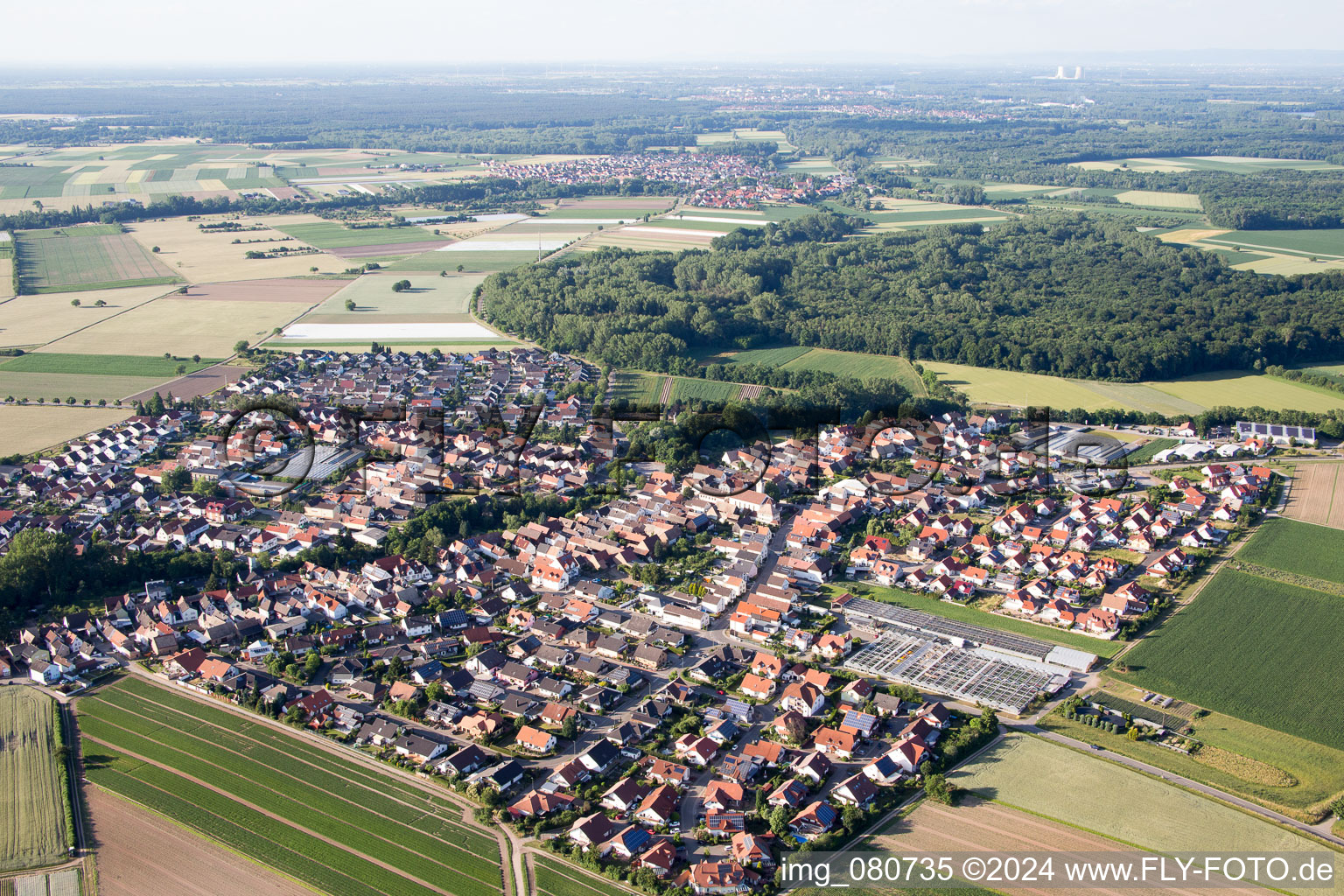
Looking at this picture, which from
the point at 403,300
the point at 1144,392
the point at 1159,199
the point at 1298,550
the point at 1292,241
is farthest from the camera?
the point at 1159,199

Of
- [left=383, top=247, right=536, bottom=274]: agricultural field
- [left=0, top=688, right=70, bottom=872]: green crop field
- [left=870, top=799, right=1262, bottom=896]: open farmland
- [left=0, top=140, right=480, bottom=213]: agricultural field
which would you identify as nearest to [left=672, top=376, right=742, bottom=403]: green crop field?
[left=870, top=799, right=1262, bottom=896]: open farmland

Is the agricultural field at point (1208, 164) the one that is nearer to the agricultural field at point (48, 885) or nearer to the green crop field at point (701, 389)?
the green crop field at point (701, 389)

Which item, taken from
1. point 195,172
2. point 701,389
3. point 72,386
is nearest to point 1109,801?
point 701,389

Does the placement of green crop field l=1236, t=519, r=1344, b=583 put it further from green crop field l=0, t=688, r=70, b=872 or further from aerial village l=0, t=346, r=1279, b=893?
green crop field l=0, t=688, r=70, b=872

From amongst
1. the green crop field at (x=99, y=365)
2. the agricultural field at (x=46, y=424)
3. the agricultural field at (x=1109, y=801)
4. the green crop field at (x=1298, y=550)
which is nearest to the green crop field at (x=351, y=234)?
the green crop field at (x=99, y=365)

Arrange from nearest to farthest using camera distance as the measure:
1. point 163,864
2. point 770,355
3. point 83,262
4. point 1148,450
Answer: point 163,864, point 1148,450, point 770,355, point 83,262

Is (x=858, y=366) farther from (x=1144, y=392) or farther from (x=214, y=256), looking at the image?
(x=214, y=256)

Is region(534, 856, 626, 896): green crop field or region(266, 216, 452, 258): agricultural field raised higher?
region(266, 216, 452, 258): agricultural field
